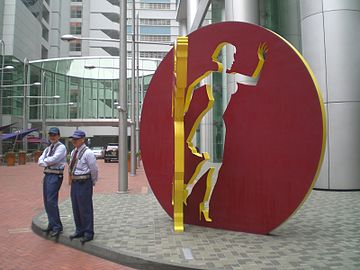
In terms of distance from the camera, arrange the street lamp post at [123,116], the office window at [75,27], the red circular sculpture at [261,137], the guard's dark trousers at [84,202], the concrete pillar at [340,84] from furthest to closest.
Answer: the office window at [75,27], the street lamp post at [123,116], the concrete pillar at [340,84], the red circular sculpture at [261,137], the guard's dark trousers at [84,202]

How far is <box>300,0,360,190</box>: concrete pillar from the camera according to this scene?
1323 cm

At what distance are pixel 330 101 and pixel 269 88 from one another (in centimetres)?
696

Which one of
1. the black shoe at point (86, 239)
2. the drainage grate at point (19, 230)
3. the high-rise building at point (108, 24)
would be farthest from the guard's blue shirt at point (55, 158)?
the high-rise building at point (108, 24)

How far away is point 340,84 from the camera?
524 inches

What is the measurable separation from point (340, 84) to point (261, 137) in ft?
23.7

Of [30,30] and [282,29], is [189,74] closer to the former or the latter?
[282,29]

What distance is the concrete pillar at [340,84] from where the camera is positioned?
521 inches

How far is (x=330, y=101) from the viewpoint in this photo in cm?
1341

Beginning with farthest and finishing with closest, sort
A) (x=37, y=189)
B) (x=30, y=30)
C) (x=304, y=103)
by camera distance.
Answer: (x=30, y=30) → (x=37, y=189) → (x=304, y=103)

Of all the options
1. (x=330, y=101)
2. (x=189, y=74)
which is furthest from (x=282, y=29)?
(x=189, y=74)

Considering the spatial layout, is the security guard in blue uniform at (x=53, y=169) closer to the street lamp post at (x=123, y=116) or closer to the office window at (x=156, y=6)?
the street lamp post at (x=123, y=116)

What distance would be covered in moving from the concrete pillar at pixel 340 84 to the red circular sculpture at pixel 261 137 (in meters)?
6.87

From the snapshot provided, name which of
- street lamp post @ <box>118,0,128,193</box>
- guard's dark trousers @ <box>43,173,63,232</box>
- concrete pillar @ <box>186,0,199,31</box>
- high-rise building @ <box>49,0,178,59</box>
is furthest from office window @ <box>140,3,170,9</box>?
guard's dark trousers @ <box>43,173,63,232</box>

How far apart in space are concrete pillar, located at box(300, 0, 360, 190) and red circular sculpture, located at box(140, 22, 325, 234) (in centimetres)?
687
